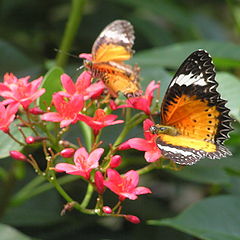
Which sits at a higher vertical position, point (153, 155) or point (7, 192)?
point (153, 155)

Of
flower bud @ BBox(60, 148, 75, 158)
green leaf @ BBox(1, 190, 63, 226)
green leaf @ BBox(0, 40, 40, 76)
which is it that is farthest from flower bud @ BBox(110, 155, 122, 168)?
green leaf @ BBox(0, 40, 40, 76)

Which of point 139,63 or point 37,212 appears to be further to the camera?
point 37,212

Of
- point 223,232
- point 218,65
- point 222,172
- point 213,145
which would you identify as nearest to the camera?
point 213,145

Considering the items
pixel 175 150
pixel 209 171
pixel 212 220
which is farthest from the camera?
pixel 209 171

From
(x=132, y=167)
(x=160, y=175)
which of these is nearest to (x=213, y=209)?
(x=132, y=167)

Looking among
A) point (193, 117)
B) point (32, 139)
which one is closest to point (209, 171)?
point (193, 117)

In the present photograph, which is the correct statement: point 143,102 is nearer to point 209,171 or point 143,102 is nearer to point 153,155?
point 153,155

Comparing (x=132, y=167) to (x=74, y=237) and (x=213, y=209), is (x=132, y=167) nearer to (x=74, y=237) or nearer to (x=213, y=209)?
(x=74, y=237)
